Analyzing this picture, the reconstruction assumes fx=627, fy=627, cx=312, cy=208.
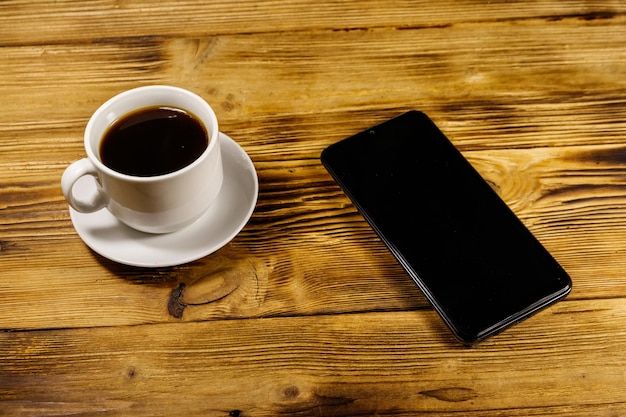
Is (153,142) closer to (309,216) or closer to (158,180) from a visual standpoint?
(158,180)

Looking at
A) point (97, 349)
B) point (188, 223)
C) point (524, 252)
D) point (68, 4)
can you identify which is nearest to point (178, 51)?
point (68, 4)

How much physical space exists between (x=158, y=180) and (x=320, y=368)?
0.25 m

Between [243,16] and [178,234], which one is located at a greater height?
[243,16]

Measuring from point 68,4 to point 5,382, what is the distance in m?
0.59

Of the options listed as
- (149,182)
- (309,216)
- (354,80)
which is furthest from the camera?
(354,80)

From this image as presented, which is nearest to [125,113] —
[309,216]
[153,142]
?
[153,142]

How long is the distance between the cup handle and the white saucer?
0.12 feet

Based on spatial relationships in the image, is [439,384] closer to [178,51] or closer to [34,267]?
[34,267]

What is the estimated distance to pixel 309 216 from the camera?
758mm

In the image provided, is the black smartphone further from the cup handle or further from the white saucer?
the cup handle

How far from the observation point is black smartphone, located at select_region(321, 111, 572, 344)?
0.65m

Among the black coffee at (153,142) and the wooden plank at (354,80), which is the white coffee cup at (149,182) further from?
the wooden plank at (354,80)

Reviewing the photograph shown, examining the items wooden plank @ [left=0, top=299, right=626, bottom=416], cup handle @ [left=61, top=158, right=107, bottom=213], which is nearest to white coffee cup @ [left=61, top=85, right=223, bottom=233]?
cup handle @ [left=61, top=158, right=107, bottom=213]

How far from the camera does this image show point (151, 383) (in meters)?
0.63
